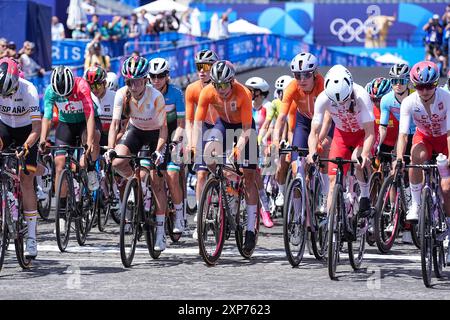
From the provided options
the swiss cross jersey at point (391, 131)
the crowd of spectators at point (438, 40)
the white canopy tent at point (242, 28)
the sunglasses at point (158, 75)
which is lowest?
the swiss cross jersey at point (391, 131)

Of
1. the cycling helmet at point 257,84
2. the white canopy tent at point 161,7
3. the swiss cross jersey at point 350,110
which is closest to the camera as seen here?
the swiss cross jersey at point 350,110

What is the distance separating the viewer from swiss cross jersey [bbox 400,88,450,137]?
33.8 feet

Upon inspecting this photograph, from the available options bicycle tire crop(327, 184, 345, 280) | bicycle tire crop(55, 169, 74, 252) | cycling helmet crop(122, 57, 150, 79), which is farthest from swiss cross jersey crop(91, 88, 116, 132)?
bicycle tire crop(327, 184, 345, 280)

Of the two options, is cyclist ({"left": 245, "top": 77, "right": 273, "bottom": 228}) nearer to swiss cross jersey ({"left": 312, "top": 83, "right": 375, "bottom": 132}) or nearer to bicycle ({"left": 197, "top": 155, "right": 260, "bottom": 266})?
bicycle ({"left": 197, "top": 155, "right": 260, "bottom": 266})

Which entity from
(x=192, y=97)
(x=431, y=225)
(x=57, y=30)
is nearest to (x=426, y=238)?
(x=431, y=225)

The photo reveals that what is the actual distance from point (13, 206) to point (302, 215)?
270cm

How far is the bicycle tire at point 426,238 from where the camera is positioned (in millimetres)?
9352

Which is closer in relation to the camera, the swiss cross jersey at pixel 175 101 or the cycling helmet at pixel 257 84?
the swiss cross jersey at pixel 175 101

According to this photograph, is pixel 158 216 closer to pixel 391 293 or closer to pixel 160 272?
pixel 160 272

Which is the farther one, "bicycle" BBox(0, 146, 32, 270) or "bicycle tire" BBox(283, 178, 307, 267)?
"bicycle tire" BBox(283, 178, 307, 267)

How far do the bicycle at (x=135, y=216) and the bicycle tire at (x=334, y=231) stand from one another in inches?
75.3

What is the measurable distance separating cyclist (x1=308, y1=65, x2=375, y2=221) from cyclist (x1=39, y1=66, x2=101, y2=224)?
8.48 ft

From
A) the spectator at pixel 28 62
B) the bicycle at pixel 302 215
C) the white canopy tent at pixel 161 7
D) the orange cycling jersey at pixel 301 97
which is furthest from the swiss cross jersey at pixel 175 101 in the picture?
the white canopy tent at pixel 161 7

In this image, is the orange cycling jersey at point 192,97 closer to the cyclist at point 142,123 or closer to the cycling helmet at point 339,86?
Answer: the cyclist at point 142,123
